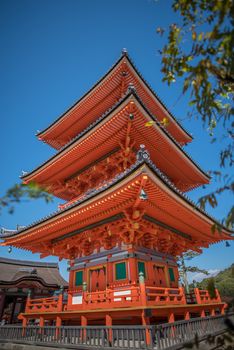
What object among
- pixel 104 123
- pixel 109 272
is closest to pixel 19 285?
pixel 109 272

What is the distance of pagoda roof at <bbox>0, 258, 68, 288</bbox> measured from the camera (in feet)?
73.8

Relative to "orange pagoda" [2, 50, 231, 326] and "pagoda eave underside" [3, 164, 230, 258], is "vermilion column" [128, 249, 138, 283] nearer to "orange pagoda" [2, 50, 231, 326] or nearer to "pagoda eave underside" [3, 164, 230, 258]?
"orange pagoda" [2, 50, 231, 326]

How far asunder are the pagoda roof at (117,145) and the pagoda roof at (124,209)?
2574 millimetres

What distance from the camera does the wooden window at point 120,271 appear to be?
31.6ft

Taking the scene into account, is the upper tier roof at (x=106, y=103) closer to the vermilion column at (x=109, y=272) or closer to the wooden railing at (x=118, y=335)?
the vermilion column at (x=109, y=272)

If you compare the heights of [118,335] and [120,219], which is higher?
[120,219]

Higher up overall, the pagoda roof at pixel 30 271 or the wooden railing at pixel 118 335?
the pagoda roof at pixel 30 271

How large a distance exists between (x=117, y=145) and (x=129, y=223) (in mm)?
4411

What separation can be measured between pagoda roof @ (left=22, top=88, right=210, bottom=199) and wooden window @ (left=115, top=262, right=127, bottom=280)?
19.3 feet

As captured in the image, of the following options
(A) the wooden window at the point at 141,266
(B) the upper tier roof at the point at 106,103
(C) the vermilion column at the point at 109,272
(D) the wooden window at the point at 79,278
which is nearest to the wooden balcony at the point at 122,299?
(C) the vermilion column at the point at 109,272

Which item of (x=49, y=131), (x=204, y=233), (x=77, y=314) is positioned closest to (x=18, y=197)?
(x=77, y=314)

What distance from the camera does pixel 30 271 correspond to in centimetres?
2303

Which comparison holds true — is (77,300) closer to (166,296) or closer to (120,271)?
(120,271)

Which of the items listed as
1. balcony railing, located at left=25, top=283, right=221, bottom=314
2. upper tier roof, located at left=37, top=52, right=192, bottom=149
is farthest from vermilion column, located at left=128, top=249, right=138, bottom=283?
upper tier roof, located at left=37, top=52, right=192, bottom=149
